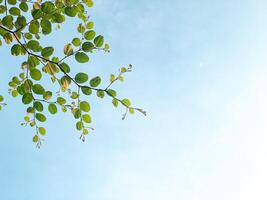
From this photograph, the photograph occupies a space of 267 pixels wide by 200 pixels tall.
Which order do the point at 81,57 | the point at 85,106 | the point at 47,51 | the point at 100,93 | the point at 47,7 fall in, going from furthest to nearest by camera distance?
1. the point at 85,106
2. the point at 100,93
3. the point at 81,57
4. the point at 47,51
5. the point at 47,7

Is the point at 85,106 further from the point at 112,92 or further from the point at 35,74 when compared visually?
the point at 35,74

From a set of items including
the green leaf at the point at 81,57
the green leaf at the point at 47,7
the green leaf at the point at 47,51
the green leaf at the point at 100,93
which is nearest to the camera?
the green leaf at the point at 47,7

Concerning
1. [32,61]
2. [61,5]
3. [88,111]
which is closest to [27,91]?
[32,61]

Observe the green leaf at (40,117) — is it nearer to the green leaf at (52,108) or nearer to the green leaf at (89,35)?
the green leaf at (52,108)

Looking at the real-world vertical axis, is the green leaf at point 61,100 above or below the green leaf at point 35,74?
above

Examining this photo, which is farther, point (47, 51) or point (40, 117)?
point (40, 117)

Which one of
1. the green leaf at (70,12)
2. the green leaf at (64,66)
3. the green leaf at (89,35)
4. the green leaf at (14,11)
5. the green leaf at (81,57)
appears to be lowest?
the green leaf at (64,66)

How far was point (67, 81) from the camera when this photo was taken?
3137mm

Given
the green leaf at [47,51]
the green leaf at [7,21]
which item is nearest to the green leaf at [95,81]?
the green leaf at [47,51]

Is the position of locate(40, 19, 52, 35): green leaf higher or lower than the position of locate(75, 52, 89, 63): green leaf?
higher

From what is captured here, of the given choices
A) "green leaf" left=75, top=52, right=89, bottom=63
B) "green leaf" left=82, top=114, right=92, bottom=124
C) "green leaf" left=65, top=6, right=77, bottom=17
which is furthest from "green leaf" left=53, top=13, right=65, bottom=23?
"green leaf" left=82, top=114, right=92, bottom=124

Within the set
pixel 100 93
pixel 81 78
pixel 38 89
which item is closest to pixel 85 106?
pixel 100 93

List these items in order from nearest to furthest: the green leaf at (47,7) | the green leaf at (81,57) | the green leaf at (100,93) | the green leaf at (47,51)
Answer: the green leaf at (47,7) < the green leaf at (47,51) < the green leaf at (81,57) < the green leaf at (100,93)

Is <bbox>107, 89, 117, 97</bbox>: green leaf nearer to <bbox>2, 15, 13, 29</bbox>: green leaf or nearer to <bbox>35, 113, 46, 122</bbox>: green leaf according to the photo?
<bbox>35, 113, 46, 122</bbox>: green leaf
